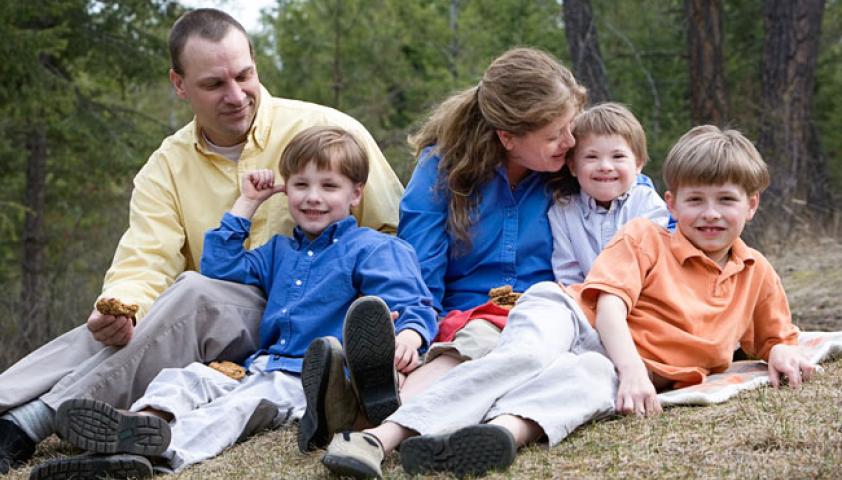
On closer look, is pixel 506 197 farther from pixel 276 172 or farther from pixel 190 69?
pixel 190 69

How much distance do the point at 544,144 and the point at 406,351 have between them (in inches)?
39.6

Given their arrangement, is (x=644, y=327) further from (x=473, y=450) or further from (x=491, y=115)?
(x=491, y=115)

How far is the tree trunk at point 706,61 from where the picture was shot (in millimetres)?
12281

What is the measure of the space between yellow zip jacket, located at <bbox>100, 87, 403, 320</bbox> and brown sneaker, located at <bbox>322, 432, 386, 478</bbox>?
168 cm

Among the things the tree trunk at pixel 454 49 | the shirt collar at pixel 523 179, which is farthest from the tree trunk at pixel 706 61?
the shirt collar at pixel 523 179

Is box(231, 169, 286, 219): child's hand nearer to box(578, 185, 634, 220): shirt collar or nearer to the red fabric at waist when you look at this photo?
the red fabric at waist

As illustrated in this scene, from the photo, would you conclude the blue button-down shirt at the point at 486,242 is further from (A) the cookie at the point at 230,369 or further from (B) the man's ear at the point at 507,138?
(A) the cookie at the point at 230,369

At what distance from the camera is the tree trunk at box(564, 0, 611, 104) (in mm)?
11281

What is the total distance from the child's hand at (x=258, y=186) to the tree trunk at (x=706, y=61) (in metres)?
8.54

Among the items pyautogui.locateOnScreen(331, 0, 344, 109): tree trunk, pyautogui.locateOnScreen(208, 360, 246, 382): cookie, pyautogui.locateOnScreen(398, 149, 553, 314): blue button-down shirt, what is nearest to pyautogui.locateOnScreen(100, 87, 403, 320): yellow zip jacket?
pyautogui.locateOnScreen(398, 149, 553, 314): blue button-down shirt

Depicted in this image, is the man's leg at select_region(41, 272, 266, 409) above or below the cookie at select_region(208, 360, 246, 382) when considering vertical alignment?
above

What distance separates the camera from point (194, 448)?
148 inches

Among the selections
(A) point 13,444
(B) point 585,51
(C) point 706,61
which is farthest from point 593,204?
(C) point 706,61

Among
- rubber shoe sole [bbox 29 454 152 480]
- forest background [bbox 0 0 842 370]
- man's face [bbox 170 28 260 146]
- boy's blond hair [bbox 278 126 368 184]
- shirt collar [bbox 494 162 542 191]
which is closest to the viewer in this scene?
rubber shoe sole [bbox 29 454 152 480]
